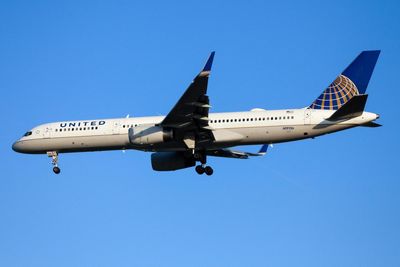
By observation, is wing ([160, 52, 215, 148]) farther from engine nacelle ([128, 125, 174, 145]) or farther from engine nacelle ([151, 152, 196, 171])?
engine nacelle ([151, 152, 196, 171])

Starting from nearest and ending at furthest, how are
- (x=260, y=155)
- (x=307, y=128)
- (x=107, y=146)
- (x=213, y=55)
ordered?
(x=213, y=55) → (x=307, y=128) → (x=107, y=146) → (x=260, y=155)

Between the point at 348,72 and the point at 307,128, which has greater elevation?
the point at 348,72

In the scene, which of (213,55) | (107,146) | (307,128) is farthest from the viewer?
(107,146)

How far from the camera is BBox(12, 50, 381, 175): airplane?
46.7 metres

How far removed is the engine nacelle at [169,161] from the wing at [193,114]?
438 centimetres

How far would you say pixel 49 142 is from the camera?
52.8 m

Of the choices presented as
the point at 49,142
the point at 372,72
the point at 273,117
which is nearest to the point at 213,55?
the point at 273,117

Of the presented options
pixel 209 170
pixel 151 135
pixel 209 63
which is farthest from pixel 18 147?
pixel 209 63

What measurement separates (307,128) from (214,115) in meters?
5.86

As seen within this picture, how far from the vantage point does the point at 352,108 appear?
45.9 m

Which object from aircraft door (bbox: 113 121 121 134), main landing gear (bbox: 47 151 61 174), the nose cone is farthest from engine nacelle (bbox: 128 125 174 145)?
the nose cone

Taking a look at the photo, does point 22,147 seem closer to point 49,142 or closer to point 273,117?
point 49,142

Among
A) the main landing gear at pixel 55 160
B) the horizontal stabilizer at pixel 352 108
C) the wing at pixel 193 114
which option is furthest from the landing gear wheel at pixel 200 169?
the horizontal stabilizer at pixel 352 108

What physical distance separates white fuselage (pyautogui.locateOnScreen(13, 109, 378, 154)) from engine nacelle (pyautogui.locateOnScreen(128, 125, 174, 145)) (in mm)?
569
